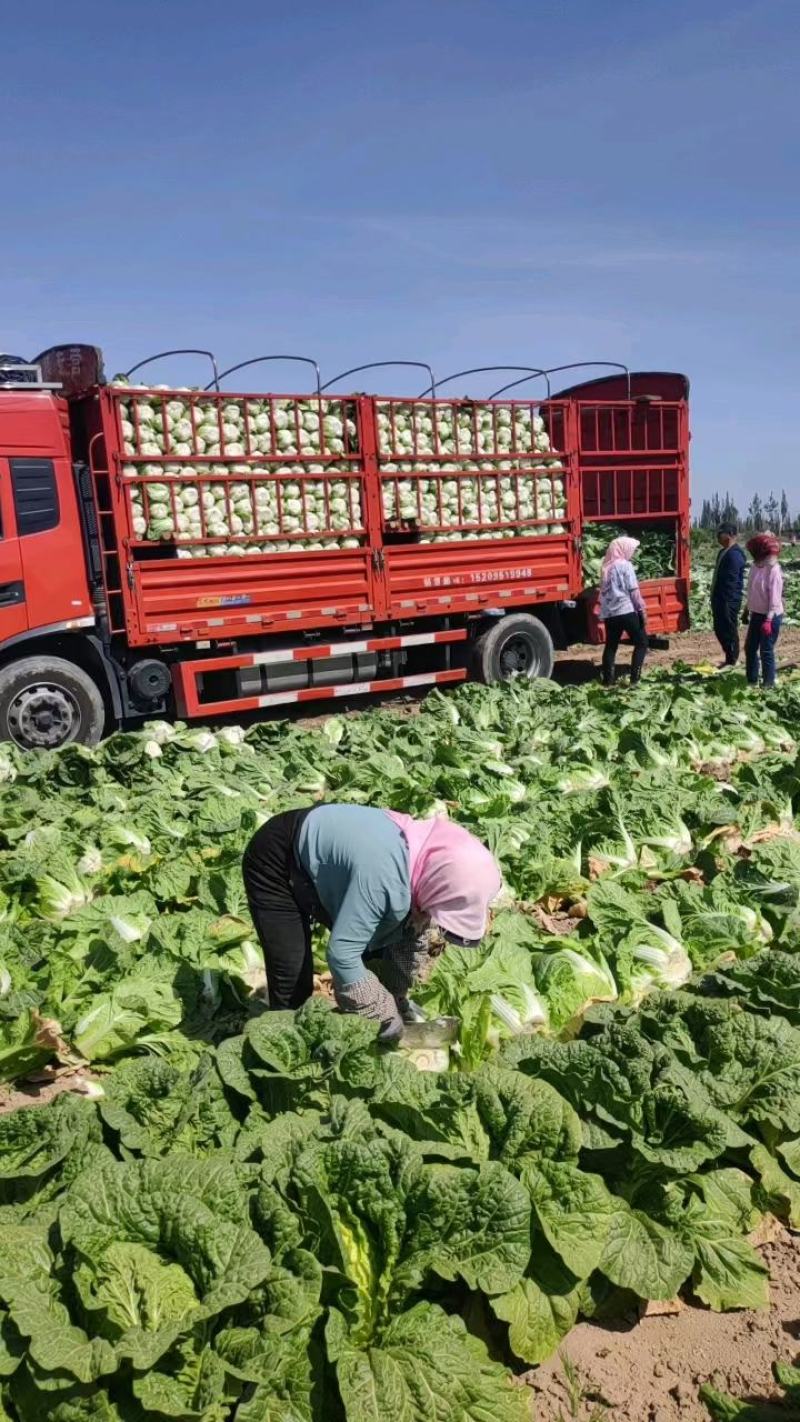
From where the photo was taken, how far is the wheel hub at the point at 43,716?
9.66 meters

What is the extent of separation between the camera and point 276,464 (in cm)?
1046

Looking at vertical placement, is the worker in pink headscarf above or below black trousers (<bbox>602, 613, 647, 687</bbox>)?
above

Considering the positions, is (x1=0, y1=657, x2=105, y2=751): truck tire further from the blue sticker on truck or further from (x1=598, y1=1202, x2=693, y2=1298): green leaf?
(x1=598, y1=1202, x2=693, y2=1298): green leaf

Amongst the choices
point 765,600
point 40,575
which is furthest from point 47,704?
point 765,600

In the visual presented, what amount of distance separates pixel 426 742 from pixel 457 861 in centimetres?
518

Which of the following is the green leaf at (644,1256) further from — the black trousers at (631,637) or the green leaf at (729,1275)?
the black trousers at (631,637)

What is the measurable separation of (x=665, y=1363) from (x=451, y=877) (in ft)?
5.06

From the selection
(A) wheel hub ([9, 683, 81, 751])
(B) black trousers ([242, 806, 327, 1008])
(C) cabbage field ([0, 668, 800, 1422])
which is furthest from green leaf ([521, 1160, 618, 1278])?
(A) wheel hub ([9, 683, 81, 751])

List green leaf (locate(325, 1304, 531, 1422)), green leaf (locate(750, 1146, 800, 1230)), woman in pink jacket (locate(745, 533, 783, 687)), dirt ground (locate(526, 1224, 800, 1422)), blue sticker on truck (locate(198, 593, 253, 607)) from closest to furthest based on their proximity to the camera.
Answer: green leaf (locate(325, 1304, 531, 1422)), dirt ground (locate(526, 1224, 800, 1422)), green leaf (locate(750, 1146, 800, 1230)), blue sticker on truck (locate(198, 593, 253, 607)), woman in pink jacket (locate(745, 533, 783, 687))

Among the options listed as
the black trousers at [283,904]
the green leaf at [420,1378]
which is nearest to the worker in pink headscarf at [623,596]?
the black trousers at [283,904]

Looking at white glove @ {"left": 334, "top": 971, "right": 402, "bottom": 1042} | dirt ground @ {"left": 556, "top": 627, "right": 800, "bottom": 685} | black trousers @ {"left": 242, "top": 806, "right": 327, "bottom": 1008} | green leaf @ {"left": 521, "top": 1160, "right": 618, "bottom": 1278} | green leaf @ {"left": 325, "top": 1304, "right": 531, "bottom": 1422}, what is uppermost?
black trousers @ {"left": 242, "top": 806, "right": 327, "bottom": 1008}

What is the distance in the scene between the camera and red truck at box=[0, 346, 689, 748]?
377 inches

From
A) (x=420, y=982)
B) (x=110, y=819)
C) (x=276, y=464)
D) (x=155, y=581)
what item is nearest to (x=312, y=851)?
(x=420, y=982)

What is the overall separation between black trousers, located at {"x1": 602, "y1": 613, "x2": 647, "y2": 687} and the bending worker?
8472 mm
